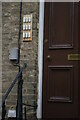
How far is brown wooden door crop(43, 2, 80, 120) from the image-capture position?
4117 millimetres

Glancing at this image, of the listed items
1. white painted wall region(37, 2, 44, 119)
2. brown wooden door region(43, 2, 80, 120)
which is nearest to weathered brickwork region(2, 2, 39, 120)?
white painted wall region(37, 2, 44, 119)

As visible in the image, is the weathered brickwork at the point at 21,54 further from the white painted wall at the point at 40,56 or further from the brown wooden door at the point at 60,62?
the brown wooden door at the point at 60,62

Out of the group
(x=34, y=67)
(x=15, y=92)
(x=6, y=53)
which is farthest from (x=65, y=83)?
(x=6, y=53)

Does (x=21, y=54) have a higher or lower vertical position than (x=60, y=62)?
higher

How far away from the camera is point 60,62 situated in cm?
421

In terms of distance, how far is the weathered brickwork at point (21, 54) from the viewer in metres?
4.17

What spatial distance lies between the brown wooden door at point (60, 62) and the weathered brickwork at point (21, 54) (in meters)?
0.19

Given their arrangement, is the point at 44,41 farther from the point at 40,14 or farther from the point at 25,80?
the point at 25,80

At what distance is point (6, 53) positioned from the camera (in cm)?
434

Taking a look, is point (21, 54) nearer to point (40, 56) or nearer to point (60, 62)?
point (40, 56)

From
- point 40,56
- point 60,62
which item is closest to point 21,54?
point 40,56

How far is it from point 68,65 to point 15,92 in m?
1.05

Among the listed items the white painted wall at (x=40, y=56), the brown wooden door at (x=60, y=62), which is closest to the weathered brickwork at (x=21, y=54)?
the white painted wall at (x=40, y=56)

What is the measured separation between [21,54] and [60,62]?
717 millimetres
